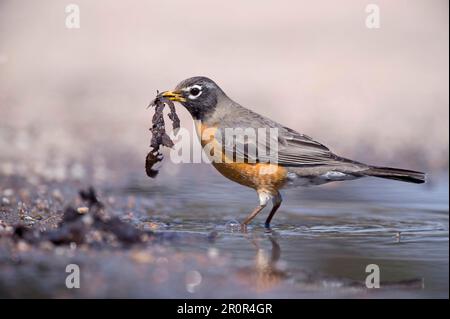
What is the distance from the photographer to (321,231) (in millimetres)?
7855

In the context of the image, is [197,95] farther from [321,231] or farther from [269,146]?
[321,231]

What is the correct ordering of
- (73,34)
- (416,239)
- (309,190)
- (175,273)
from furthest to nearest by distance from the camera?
(73,34), (309,190), (416,239), (175,273)

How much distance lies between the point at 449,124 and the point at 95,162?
6.31m

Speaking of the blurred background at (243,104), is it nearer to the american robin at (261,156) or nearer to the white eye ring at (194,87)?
the american robin at (261,156)

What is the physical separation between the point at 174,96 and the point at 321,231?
1954 mm

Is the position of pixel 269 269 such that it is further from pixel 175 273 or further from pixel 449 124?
pixel 449 124

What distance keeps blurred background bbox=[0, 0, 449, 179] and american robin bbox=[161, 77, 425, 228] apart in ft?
11.2

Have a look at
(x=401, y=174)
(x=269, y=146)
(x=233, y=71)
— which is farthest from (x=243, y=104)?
(x=401, y=174)

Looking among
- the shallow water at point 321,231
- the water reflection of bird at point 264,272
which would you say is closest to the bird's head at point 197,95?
the shallow water at point 321,231

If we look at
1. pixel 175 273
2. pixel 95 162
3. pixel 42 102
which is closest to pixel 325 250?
pixel 175 273

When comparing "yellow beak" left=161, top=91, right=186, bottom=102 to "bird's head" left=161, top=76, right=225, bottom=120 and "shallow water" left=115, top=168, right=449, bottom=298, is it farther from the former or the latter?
"shallow water" left=115, top=168, right=449, bottom=298

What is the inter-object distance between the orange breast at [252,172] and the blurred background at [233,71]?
3650mm

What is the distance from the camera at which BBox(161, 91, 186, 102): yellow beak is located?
27.3 ft

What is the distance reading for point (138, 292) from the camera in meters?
5.40
